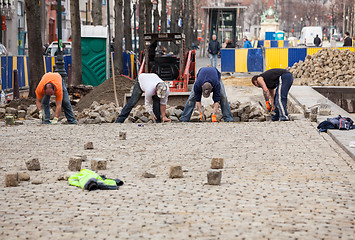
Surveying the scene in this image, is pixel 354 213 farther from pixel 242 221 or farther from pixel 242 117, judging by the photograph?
pixel 242 117

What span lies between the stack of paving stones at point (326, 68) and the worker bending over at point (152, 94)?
12584 mm

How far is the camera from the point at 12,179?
7.93m

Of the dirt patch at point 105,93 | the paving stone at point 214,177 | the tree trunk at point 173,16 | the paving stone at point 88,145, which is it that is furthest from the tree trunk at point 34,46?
the tree trunk at point 173,16

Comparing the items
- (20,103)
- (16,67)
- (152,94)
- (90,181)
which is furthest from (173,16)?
(90,181)

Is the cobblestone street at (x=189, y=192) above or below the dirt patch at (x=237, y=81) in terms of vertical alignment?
above

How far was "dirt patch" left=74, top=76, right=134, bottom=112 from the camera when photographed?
21581mm

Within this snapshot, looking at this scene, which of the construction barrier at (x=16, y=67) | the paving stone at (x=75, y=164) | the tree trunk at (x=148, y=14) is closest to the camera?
the paving stone at (x=75, y=164)

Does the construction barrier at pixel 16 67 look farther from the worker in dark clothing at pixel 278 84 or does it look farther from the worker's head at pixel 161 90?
the worker in dark clothing at pixel 278 84

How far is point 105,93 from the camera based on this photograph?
22.8m

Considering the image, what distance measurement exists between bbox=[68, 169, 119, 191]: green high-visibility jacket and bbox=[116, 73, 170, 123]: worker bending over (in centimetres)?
592

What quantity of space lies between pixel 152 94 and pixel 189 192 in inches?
274

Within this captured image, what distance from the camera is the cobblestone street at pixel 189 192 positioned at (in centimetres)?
586

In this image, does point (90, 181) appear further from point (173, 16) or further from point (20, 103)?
point (173, 16)

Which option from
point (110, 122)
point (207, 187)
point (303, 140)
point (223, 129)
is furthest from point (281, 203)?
point (110, 122)
